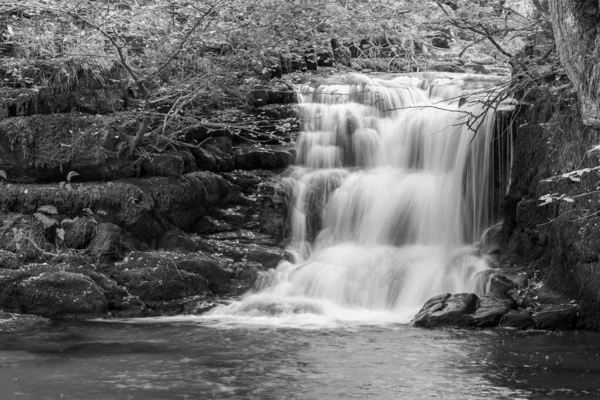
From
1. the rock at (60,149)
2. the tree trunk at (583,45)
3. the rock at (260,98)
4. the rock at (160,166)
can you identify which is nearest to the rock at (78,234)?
the rock at (60,149)

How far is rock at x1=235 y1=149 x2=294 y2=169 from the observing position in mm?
12773

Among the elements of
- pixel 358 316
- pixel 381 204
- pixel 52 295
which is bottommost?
pixel 358 316

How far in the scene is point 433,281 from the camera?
9.91 metres

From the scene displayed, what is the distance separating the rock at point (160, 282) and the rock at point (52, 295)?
1.77 feet

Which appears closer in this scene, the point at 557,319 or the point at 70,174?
the point at 557,319

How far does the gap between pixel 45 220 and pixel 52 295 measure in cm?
155

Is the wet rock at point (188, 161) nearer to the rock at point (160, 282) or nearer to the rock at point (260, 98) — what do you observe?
the rock at point (260, 98)

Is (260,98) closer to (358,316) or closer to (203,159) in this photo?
(203,159)

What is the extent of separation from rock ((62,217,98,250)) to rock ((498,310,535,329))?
6300 millimetres

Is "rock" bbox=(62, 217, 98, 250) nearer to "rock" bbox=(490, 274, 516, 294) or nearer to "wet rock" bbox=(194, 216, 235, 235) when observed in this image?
"wet rock" bbox=(194, 216, 235, 235)

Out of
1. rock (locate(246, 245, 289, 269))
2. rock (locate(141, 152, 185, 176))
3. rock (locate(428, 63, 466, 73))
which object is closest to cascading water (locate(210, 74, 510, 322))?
rock (locate(246, 245, 289, 269))

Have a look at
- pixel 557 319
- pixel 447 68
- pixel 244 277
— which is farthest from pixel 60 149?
pixel 447 68

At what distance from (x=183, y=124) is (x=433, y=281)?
5.20 meters

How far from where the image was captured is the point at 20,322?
8.21m
